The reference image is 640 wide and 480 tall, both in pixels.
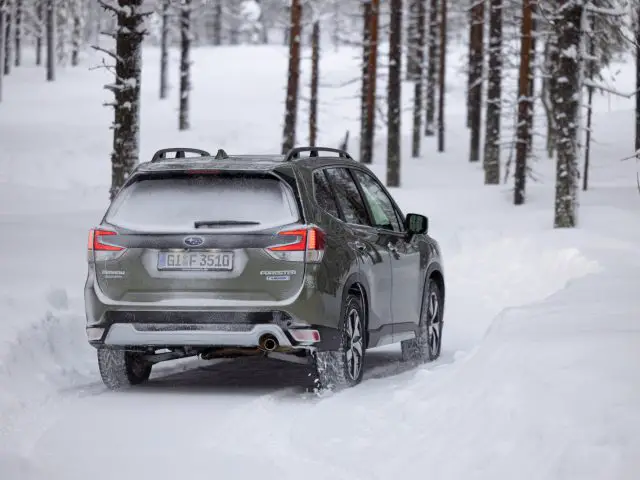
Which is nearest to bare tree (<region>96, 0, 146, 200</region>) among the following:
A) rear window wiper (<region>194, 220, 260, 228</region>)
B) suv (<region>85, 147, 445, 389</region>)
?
suv (<region>85, 147, 445, 389</region>)

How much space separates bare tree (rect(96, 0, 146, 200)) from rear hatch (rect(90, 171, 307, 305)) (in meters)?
8.28

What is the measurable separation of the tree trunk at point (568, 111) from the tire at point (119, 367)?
14.0 meters

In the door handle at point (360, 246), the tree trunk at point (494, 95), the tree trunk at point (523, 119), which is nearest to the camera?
the door handle at point (360, 246)

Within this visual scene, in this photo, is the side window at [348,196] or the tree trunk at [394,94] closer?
the side window at [348,196]

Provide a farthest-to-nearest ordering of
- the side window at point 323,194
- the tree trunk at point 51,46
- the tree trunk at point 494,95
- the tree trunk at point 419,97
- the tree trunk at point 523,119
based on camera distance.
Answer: the tree trunk at point 51,46, the tree trunk at point 419,97, the tree trunk at point 494,95, the tree trunk at point 523,119, the side window at point 323,194

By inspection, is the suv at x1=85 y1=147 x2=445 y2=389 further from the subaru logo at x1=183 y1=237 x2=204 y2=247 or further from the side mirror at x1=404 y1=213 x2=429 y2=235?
the side mirror at x1=404 y1=213 x2=429 y2=235

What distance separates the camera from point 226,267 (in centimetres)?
896

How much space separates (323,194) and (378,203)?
4.82 ft

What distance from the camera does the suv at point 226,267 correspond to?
8.95m

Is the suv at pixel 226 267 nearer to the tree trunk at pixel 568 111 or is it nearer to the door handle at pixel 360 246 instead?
the door handle at pixel 360 246

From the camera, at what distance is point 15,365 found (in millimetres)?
10008

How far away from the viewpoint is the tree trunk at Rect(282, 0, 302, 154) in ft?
118

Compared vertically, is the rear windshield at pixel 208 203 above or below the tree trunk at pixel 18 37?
below

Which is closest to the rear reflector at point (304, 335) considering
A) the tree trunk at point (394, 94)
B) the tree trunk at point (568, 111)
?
the tree trunk at point (568, 111)
